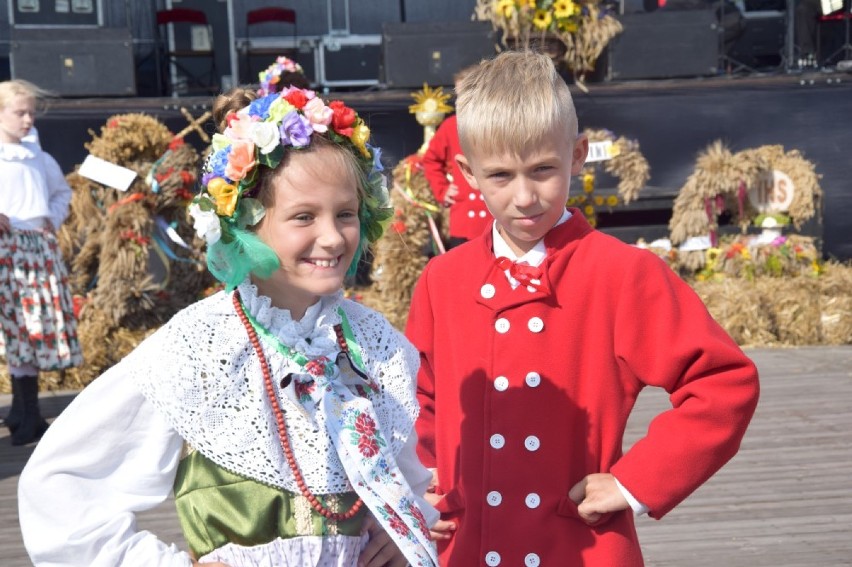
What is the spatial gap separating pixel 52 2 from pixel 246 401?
857cm

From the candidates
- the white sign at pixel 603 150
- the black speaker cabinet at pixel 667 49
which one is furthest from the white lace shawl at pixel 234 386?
the black speaker cabinet at pixel 667 49

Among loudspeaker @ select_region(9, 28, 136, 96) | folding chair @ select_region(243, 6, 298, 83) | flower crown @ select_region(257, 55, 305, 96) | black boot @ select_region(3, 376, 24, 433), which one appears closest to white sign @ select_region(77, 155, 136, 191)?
black boot @ select_region(3, 376, 24, 433)

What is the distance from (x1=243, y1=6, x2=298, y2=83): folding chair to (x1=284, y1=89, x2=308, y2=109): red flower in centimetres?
845

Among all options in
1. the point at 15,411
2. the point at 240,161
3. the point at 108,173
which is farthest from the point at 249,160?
the point at 108,173

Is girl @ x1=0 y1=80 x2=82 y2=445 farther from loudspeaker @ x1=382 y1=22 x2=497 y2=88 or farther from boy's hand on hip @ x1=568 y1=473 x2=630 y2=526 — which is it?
boy's hand on hip @ x1=568 y1=473 x2=630 y2=526

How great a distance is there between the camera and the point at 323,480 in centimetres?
157

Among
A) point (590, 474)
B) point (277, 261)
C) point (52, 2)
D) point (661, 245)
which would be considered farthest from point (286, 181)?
point (52, 2)

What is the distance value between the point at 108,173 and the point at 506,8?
2.83m

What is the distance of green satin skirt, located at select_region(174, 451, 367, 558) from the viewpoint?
1.53m

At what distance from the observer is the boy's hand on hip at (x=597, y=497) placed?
1770mm

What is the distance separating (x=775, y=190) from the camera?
24.9ft

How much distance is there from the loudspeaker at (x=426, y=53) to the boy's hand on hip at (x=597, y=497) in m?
6.39

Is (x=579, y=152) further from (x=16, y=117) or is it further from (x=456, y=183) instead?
(x=456, y=183)

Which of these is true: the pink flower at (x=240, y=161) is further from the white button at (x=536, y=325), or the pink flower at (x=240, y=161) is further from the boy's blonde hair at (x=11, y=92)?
the boy's blonde hair at (x=11, y=92)
